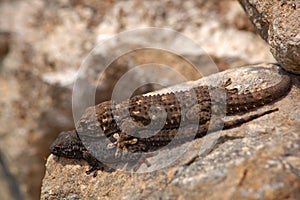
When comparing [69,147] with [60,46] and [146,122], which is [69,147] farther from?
[60,46]

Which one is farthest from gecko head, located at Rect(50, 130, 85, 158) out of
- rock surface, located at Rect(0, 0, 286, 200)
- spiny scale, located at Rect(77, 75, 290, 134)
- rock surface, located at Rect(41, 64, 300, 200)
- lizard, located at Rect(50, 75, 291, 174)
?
rock surface, located at Rect(0, 0, 286, 200)

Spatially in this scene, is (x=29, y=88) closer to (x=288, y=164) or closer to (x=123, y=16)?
(x=123, y=16)

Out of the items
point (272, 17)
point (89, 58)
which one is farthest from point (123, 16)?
point (272, 17)

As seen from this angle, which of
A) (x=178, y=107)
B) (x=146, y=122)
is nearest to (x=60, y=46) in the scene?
(x=146, y=122)

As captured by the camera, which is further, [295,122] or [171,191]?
[295,122]

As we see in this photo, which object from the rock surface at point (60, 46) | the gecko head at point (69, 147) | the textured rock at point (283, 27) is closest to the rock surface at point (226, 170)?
the gecko head at point (69, 147)

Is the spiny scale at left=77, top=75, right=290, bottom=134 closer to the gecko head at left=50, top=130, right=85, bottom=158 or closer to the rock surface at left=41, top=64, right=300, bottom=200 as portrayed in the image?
the rock surface at left=41, top=64, right=300, bottom=200
